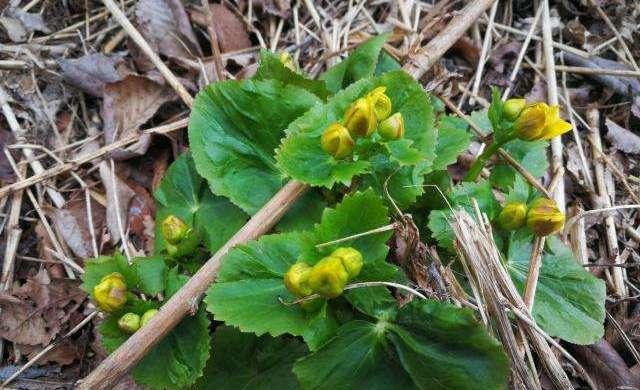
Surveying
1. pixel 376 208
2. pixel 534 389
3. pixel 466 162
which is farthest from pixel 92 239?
pixel 534 389

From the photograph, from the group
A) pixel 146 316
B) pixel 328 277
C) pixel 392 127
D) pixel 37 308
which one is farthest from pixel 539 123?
pixel 37 308

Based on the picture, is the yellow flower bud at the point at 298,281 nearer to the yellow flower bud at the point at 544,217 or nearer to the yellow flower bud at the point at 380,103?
the yellow flower bud at the point at 380,103

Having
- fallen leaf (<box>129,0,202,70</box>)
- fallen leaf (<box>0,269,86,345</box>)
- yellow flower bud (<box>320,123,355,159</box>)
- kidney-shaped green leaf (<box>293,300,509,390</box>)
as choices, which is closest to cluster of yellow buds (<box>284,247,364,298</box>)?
kidney-shaped green leaf (<box>293,300,509,390</box>)

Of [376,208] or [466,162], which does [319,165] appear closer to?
[376,208]

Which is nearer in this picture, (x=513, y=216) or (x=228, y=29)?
(x=513, y=216)

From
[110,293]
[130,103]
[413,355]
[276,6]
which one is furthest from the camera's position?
[276,6]

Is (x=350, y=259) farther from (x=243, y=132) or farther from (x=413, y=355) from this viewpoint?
(x=243, y=132)

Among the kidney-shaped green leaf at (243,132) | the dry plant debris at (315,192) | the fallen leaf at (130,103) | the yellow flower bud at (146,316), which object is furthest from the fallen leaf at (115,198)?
the yellow flower bud at (146,316)
